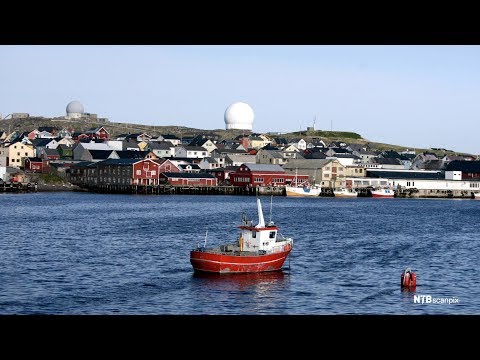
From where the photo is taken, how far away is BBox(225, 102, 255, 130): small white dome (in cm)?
10094

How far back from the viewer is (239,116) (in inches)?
4003

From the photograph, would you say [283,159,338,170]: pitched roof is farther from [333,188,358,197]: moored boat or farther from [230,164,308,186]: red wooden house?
[333,188,358,197]: moored boat

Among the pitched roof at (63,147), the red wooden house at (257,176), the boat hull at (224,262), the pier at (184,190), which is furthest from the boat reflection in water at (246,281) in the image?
the pitched roof at (63,147)

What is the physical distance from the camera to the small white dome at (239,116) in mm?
100938

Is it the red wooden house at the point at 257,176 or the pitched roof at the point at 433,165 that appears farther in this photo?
the pitched roof at the point at 433,165

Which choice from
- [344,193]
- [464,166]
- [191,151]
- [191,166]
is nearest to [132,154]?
[191,166]

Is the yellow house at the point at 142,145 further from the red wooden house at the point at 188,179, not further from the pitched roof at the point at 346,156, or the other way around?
the pitched roof at the point at 346,156

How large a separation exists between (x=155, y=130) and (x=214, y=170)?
49.5 m

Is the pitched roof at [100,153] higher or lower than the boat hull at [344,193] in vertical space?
higher

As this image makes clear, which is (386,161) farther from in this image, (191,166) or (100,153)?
(100,153)

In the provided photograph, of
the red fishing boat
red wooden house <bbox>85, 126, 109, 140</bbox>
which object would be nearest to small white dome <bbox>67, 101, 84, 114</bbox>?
red wooden house <bbox>85, 126, 109, 140</bbox>
